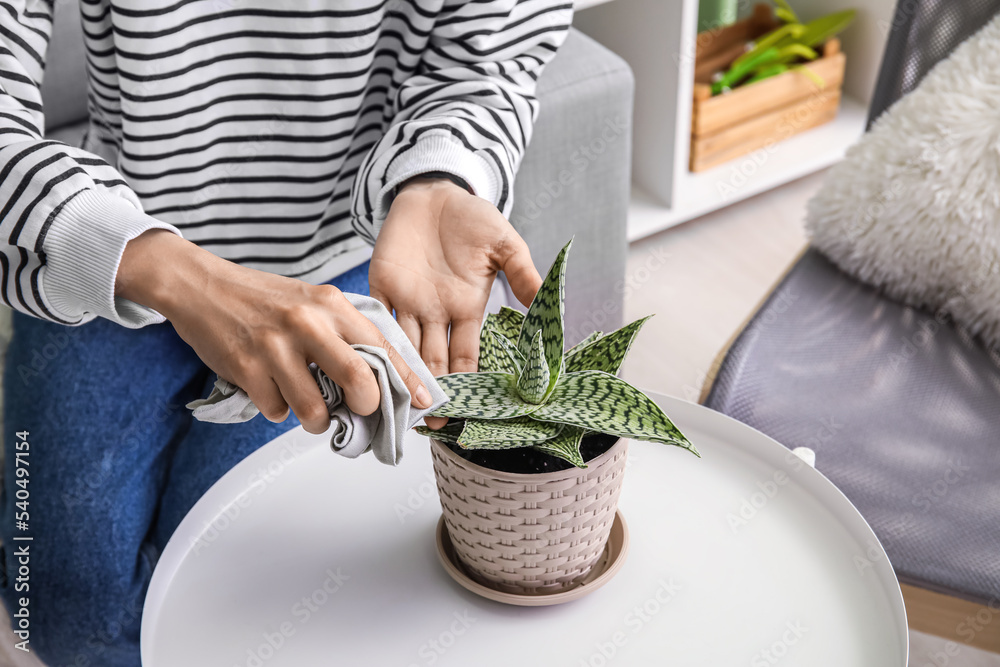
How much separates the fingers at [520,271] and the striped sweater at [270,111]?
120 millimetres

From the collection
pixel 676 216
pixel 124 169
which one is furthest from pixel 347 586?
pixel 676 216

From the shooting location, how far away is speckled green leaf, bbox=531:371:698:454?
0.53m

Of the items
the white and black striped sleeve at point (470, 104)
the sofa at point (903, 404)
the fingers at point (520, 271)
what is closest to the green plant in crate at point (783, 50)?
the sofa at point (903, 404)

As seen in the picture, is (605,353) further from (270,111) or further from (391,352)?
(270,111)

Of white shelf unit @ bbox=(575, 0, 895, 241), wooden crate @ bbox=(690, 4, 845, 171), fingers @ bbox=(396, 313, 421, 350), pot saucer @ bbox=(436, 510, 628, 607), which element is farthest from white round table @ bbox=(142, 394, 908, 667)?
wooden crate @ bbox=(690, 4, 845, 171)

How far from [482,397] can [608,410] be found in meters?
0.09

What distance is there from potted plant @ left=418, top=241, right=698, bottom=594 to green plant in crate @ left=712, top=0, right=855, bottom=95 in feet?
4.67

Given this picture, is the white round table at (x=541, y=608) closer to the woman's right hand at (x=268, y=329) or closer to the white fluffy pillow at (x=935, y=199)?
the woman's right hand at (x=268, y=329)

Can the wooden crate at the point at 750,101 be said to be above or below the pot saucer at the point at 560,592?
below

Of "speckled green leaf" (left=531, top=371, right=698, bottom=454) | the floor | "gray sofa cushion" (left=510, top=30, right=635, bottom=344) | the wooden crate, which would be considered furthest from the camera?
the wooden crate

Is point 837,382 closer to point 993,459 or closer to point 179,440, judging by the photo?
point 993,459

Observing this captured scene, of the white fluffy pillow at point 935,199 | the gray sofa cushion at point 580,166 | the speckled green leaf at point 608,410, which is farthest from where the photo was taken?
the gray sofa cushion at point 580,166

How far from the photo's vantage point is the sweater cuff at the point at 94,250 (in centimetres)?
68

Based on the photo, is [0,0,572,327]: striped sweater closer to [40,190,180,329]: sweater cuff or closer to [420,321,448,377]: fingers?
[40,190,180,329]: sweater cuff
